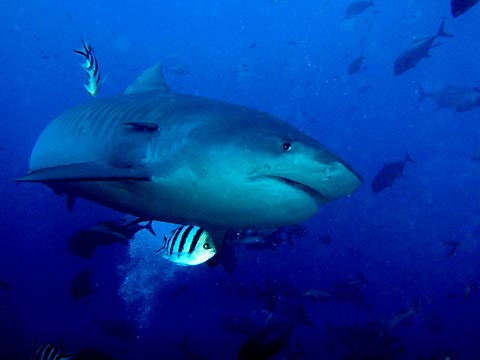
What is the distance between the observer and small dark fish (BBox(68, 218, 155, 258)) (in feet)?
16.4

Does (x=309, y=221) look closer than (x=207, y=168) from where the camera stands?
No

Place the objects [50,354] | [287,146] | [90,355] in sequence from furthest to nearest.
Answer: [90,355], [50,354], [287,146]

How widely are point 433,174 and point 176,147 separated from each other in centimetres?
4028

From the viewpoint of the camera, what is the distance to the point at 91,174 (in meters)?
2.73

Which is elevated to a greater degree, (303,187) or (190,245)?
(303,187)

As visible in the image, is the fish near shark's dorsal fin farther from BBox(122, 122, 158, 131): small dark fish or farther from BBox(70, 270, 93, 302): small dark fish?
BBox(70, 270, 93, 302): small dark fish

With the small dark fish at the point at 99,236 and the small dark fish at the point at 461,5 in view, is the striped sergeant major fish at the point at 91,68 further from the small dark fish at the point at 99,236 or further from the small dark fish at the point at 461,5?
the small dark fish at the point at 461,5

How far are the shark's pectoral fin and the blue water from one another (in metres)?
3.68

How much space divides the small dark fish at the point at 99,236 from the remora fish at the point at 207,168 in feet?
4.77

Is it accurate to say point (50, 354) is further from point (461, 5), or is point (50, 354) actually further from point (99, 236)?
point (461, 5)

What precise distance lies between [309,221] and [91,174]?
2121 cm

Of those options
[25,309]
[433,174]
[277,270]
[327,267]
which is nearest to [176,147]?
[277,270]

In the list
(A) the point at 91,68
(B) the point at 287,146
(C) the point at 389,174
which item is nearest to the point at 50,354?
(B) the point at 287,146

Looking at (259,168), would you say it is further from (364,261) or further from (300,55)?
(300,55)
